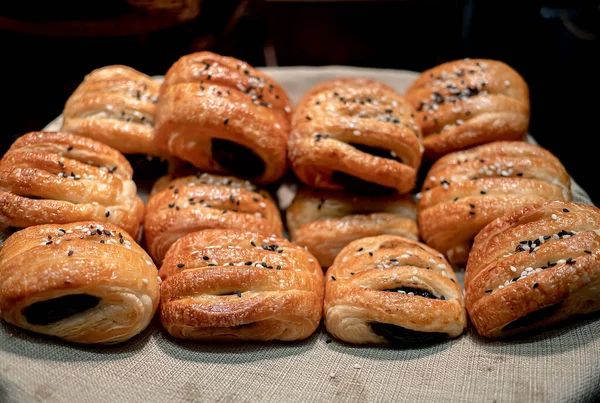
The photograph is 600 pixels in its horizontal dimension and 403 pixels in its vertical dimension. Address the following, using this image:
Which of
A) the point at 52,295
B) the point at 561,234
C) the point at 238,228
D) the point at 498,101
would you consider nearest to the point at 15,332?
the point at 52,295

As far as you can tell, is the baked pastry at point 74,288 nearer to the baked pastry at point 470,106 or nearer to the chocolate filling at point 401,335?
the chocolate filling at point 401,335

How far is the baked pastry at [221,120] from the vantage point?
319 centimetres

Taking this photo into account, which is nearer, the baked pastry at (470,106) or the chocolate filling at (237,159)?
the chocolate filling at (237,159)

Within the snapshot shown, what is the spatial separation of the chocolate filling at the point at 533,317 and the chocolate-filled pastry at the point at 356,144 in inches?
42.1

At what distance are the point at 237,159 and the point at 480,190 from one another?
153 cm

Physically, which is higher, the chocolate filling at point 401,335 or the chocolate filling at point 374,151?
the chocolate filling at point 374,151

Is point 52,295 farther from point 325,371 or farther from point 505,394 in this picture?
Answer: point 505,394

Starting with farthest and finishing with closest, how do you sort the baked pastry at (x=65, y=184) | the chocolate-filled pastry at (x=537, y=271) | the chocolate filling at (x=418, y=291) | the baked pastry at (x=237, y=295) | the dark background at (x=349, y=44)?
the dark background at (x=349, y=44)
the baked pastry at (x=65, y=184)
the chocolate filling at (x=418, y=291)
the baked pastry at (x=237, y=295)
the chocolate-filled pastry at (x=537, y=271)

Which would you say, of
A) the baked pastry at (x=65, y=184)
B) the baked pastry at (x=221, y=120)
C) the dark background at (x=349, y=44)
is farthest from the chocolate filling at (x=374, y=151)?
the dark background at (x=349, y=44)

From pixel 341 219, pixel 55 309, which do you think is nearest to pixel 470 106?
pixel 341 219

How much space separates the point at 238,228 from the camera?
3.08m

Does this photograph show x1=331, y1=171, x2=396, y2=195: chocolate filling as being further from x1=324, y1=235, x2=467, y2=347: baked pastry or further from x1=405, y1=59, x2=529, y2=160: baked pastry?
x1=405, y1=59, x2=529, y2=160: baked pastry

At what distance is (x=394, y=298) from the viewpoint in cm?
259

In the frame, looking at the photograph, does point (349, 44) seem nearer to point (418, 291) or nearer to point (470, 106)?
point (470, 106)
